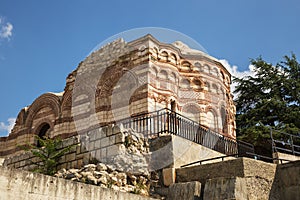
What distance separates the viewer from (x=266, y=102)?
18875 millimetres

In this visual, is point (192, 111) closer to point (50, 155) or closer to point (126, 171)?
point (50, 155)

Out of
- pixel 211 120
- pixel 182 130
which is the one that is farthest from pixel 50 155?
pixel 211 120

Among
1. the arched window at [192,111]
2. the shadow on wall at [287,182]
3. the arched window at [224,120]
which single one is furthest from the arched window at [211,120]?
the shadow on wall at [287,182]

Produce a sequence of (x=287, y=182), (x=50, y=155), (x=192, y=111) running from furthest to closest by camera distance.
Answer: (x=192, y=111)
(x=50, y=155)
(x=287, y=182)

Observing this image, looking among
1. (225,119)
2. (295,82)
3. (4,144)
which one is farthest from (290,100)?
(4,144)

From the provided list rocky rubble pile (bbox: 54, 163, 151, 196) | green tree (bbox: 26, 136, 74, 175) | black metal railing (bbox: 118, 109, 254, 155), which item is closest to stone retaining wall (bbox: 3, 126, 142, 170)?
green tree (bbox: 26, 136, 74, 175)

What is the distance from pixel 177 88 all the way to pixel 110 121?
10.3ft

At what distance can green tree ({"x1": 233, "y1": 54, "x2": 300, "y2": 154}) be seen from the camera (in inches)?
675

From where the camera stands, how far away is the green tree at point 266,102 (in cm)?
1716

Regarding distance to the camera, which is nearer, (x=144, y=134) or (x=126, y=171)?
(x=126, y=171)

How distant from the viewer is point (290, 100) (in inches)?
757

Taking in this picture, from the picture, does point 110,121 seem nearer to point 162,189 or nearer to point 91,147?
point 91,147

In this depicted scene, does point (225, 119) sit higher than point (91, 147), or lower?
higher

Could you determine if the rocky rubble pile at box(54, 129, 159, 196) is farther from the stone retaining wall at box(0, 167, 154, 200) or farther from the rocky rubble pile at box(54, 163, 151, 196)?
the stone retaining wall at box(0, 167, 154, 200)
